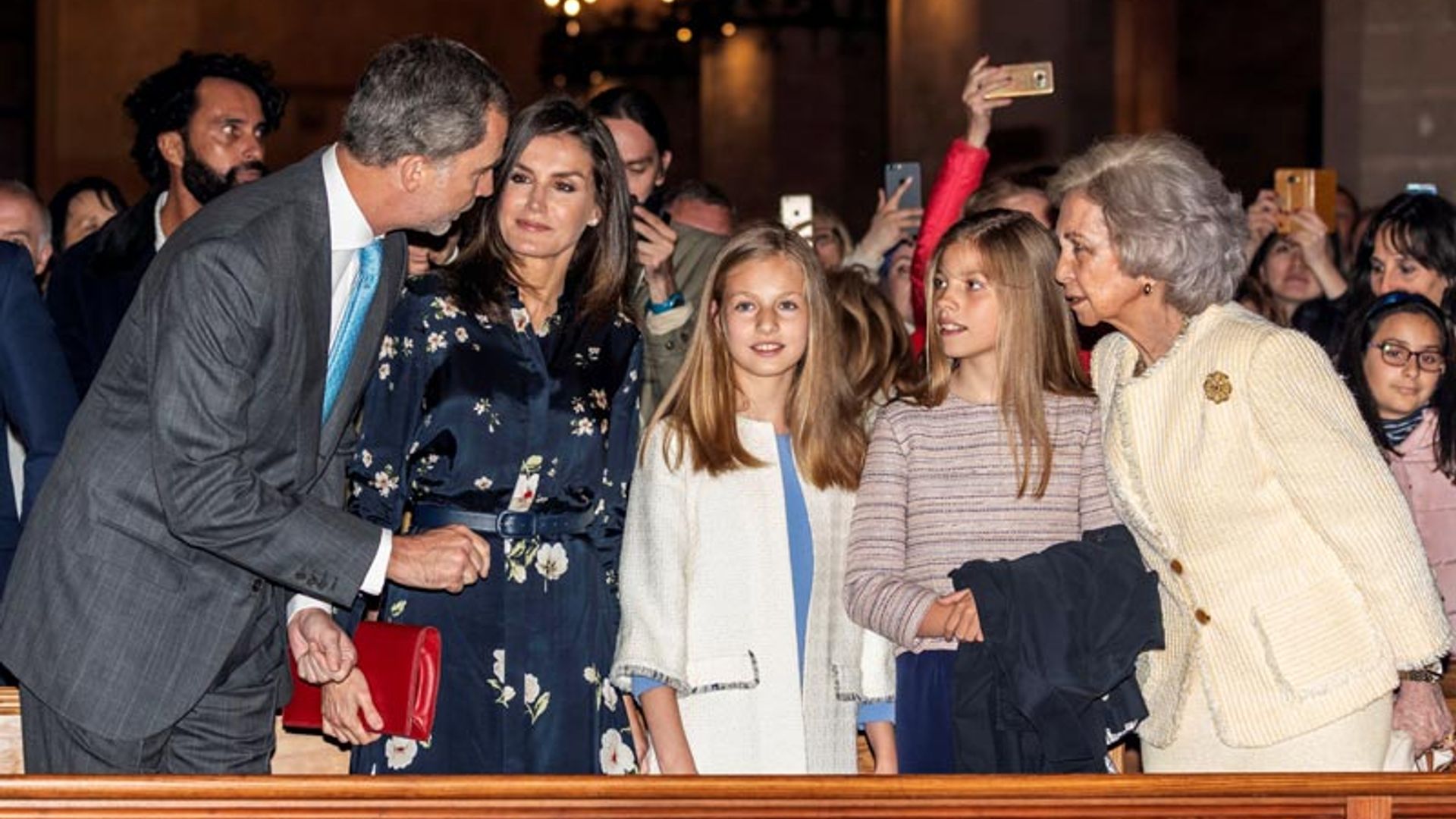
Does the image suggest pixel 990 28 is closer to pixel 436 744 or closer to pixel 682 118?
pixel 682 118

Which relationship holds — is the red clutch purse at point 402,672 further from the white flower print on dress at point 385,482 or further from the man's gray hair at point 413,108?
the man's gray hair at point 413,108

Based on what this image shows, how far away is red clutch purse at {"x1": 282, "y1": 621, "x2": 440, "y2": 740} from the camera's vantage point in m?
4.03

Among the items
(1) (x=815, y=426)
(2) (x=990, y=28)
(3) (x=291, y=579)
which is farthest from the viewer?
(2) (x=990, y=28)

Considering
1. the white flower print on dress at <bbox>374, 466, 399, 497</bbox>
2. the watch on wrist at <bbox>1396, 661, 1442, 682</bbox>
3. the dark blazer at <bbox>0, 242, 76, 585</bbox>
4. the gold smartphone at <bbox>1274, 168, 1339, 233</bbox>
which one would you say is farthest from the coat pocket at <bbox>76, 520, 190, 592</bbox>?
the gold smartphone at <bbox>1274, 168, 1339, 233</bbox>

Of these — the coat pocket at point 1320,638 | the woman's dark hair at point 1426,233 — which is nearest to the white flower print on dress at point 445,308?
the coat pocket at point 1320,638

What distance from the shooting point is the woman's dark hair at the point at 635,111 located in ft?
21.7

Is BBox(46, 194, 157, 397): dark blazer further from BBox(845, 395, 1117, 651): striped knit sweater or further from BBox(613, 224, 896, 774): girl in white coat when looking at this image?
BBox(845, 395, 1117, 651): striped knit sweater

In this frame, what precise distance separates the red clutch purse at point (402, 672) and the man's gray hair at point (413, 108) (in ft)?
2.85

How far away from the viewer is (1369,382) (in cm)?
605

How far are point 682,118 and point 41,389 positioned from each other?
18928 millimetres

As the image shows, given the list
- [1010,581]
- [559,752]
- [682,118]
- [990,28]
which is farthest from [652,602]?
[682,118]

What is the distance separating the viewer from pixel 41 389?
4.90 m

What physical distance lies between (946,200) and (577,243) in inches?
46.9

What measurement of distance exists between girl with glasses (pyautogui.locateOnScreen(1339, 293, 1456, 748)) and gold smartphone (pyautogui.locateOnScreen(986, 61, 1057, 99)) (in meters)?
1.11
